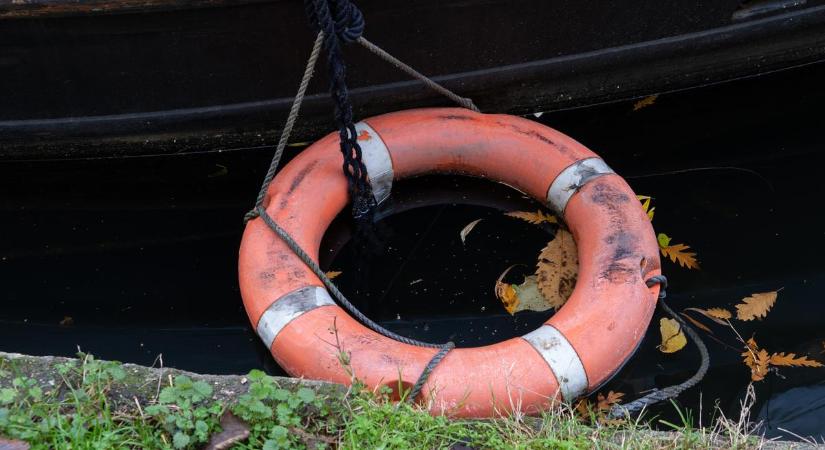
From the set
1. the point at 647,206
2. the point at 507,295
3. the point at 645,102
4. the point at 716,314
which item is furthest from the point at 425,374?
the point at 645,102

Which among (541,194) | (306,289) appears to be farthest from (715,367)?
(306,289)

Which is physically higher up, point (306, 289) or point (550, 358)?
point (306, 289)

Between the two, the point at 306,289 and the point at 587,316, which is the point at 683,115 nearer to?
the point at 587,316

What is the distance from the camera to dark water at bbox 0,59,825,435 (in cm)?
294

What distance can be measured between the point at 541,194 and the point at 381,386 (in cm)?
124

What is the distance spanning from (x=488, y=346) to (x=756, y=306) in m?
1.16

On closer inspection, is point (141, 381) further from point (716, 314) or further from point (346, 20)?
point (716, 314)

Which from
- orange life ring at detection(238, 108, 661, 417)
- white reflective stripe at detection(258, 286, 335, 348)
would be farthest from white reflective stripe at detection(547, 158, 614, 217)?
white reflective stripe at detection(258, 286, 335, 348)

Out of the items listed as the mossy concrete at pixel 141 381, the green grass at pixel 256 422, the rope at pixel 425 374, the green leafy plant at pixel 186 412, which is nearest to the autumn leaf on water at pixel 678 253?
the green grass at pixel 256 422

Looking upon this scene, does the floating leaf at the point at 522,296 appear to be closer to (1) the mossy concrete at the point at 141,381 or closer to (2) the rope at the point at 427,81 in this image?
(2) the rope at the point at 427,81

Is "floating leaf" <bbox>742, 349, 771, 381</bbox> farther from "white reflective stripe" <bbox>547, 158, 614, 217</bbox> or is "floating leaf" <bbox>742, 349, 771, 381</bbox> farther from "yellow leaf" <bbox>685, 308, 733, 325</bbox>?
"white reflective stripe" <bbox>547, 158, 614, 217</bbox>

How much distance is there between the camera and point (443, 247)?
10.8 feet

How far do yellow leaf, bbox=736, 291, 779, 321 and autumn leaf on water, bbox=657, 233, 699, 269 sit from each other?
9.6 inches

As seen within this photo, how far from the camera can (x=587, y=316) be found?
2.57 m
